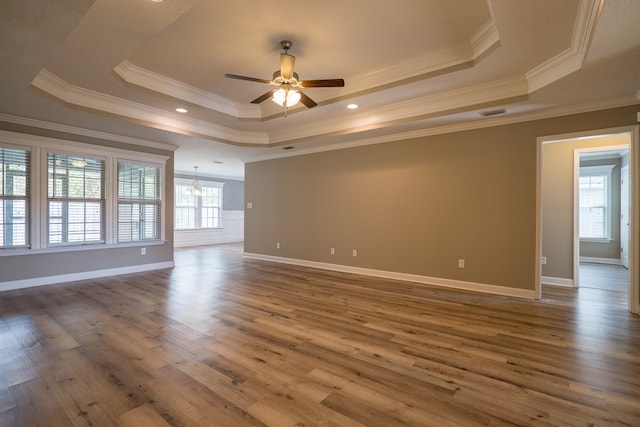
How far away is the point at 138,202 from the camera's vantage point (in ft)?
19.1

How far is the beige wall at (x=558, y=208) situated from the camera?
15.7ft

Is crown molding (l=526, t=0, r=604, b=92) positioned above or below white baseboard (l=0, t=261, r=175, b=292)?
above

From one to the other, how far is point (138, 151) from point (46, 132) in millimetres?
1320

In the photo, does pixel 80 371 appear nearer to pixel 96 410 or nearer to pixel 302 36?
pixel 96 410

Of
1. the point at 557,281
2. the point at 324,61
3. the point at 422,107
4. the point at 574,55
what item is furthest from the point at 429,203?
the point at 324,61

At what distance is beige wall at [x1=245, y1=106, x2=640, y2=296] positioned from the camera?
4246 millimetres

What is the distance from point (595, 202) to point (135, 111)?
32.2 feet

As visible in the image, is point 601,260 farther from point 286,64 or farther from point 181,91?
point 181,91

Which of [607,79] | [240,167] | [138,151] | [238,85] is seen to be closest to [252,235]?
[240,167]

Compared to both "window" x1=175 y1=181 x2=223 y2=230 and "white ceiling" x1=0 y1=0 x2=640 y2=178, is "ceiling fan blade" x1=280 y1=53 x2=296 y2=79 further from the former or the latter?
"window" x1=175 y1=181 x2=223 y2=230

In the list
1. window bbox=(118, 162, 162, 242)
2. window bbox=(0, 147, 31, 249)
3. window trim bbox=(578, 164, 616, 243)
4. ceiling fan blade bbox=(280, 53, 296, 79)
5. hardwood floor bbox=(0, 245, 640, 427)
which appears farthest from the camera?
window trim bbox=(578, 164, 616, 243)

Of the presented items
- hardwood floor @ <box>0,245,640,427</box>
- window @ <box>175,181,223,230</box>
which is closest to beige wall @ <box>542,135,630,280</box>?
hardwood floor @ <box>0,245,640,427</box>

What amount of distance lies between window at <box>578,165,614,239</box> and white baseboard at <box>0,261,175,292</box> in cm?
958

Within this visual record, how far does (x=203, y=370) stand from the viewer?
2.22m
